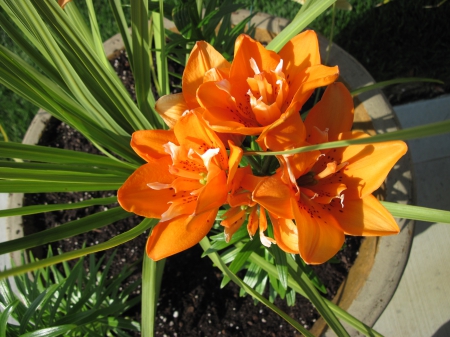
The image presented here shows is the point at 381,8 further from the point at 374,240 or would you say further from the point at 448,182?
the point at 374,240

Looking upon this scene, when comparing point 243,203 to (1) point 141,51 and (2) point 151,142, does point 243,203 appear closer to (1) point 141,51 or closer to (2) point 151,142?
(2) point 151,142

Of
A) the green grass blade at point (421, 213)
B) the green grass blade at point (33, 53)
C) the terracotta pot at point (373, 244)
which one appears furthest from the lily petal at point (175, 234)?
the terracotta pot at point (373, 244)

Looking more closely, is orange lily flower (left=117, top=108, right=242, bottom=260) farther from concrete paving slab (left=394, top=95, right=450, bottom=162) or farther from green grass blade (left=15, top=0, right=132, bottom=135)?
concrete paving slab (left=394, top=95, right=450, bottom=162)

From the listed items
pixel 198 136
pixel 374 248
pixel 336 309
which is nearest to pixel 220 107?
pixel 198 136

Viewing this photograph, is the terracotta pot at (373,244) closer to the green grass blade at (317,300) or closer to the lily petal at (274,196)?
the green grass blade at (317,300)

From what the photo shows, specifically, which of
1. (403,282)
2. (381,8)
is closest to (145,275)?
(403,282)

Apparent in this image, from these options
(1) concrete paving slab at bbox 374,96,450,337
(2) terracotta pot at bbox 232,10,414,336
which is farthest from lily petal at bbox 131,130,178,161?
(1) concrete paving slab at bbox 374,96,450,337
